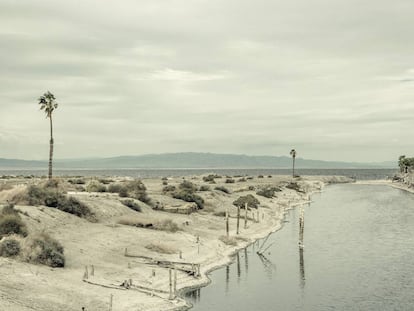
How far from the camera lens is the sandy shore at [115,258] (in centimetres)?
2858

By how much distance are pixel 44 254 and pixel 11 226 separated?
5.26m

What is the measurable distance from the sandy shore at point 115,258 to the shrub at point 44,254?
66 cm

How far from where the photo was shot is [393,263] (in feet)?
150

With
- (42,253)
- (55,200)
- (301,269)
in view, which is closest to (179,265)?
(42,253)

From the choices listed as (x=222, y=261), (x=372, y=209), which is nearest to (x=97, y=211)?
(x=222, y=261)

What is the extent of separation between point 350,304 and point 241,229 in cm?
3063

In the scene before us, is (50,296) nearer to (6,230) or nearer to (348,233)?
(6,230)

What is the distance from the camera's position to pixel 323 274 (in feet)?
138

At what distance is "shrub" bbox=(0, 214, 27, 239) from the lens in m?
37.1

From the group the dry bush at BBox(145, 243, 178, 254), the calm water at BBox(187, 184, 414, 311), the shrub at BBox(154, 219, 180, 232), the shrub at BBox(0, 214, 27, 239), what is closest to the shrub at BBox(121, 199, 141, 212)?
the shrub at BBox(154, 219, 180, 232)

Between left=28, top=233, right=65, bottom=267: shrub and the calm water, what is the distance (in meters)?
8.98

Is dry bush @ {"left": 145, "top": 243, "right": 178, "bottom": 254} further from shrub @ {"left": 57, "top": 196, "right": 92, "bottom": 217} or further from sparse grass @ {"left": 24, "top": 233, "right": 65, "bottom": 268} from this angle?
sparse grass @ {"left": 24, "top": 233, "right": 65, "bottom": 268}

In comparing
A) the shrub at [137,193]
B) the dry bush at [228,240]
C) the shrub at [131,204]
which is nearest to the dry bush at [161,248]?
the dry bush at [228,240]

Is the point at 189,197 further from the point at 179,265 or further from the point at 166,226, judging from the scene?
the point at 179,265
